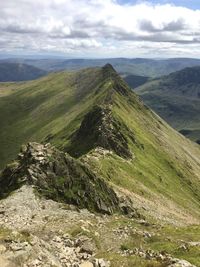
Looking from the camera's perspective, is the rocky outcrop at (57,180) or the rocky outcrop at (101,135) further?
the rocky outcrop at (101,135)

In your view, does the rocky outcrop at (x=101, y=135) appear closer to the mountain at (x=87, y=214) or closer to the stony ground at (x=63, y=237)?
the mountain at (x=87, y=214)

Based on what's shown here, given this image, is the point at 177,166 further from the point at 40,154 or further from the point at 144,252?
the point at 144,252

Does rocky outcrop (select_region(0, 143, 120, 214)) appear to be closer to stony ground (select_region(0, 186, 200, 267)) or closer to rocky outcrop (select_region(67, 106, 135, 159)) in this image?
stony ground (select_region(0, 186, 200, 267))

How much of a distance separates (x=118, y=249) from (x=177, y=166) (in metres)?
138

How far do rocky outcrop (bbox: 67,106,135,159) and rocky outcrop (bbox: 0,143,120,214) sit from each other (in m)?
56.1

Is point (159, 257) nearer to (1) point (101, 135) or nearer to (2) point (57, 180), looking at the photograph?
(2) point (57, 180)

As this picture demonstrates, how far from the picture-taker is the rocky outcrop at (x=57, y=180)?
6012 centimetres

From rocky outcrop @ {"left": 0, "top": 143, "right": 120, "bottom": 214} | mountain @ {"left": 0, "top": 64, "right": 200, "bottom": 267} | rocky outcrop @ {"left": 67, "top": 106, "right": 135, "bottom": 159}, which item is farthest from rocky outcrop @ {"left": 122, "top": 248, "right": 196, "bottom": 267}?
rocky outcrop @ {"left": 67, "top": 106, "right": 135, "bottom": 159}

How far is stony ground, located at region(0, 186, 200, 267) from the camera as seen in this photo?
3381 cm

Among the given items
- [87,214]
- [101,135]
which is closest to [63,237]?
[87,214]

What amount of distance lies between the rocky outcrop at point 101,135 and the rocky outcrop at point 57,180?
56145mm

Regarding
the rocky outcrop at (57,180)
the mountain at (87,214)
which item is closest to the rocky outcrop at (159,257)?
the mountain at (87,214)

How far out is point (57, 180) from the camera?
63094 mm

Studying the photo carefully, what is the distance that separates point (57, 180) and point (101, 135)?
231 ft
